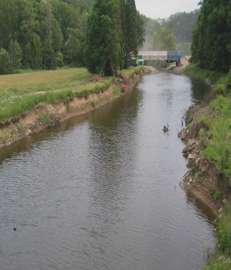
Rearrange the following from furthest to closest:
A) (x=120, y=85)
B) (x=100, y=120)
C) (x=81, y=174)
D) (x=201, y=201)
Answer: (x=120, y=85)
(x=100, y=120)
(x=81, y=174)
(x=201, y=201)

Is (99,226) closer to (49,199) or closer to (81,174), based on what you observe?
(49,199)

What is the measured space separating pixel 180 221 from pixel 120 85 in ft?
177

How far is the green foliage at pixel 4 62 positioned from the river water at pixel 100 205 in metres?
52.4

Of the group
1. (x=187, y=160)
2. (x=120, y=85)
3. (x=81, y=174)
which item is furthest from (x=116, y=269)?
(x=120, y=85)

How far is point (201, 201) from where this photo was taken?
2995 centimetres

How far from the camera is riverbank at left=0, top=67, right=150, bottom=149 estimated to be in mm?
47322

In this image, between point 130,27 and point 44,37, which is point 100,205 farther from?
point 44,37

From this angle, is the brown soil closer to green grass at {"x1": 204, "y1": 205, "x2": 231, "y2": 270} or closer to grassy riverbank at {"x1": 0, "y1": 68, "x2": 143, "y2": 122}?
green grass at {"x1": 204, "y1": 205, "x2": 231, "y2": 270}

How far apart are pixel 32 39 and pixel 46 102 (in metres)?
58.5

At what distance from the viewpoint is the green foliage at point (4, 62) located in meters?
98.2

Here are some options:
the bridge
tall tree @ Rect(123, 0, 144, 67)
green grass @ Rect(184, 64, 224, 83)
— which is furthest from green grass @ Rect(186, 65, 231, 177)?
the bridge

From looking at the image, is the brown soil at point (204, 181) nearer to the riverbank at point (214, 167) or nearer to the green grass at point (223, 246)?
the riverbank at point (214, 167)

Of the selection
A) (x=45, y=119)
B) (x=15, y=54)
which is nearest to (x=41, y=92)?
(x=45, y=119)

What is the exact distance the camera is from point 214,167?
30.6 meters
